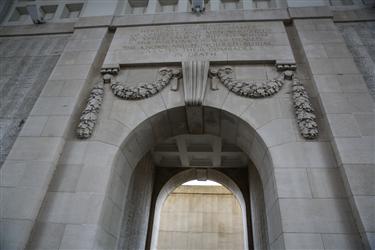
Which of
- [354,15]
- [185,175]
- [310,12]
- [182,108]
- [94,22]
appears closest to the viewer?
[182,108]

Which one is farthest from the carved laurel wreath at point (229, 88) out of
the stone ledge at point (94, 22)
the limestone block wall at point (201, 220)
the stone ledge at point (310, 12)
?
the limestone block wall at point (201, 220)

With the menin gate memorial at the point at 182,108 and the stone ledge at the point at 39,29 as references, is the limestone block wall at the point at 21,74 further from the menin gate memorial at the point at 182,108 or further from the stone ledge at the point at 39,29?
the stone ledge at the point at 39,29

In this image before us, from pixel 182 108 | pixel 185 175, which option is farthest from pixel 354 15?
pixel 185 175

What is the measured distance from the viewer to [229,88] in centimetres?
680

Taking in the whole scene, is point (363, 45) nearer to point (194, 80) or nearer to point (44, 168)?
point (194, 80)

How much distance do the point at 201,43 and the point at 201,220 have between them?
17.4m

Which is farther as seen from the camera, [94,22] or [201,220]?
[201,220]

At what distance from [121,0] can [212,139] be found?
7.01 meters

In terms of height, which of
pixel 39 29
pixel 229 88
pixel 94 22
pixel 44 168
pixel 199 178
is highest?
pixel 39 29

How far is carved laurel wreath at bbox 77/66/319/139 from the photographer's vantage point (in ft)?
19.7

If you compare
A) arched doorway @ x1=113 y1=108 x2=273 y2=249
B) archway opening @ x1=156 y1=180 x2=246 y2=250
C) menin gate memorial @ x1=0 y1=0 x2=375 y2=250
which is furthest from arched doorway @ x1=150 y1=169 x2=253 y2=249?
archway opening @ x1=156 y1=180 x2=246 y2=250

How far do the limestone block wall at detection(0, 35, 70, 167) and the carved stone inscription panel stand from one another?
2.29 meters

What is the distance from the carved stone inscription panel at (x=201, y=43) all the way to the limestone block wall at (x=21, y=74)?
90.1 inches

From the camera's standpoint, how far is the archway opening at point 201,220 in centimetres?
2058
